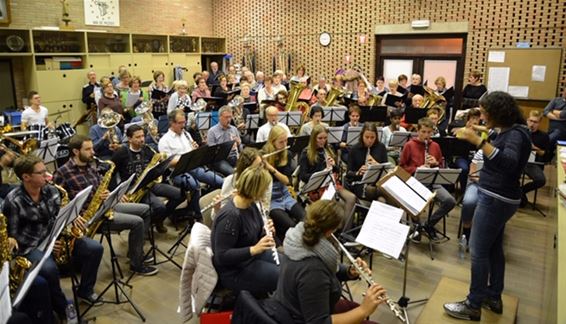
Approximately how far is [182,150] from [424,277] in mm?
3511

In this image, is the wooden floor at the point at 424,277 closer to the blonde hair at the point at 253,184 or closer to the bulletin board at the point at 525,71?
the blonde hair at the point at 253,184

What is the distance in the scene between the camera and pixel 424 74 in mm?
12062

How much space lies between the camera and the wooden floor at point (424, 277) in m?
4.05

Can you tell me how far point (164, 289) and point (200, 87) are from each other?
6.17 metres

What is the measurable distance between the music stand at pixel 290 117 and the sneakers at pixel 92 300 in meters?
4.28

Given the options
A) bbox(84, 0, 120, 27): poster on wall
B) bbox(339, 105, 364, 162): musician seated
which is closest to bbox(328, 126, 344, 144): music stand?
bbox(339, 105, 364, 162): musician seated

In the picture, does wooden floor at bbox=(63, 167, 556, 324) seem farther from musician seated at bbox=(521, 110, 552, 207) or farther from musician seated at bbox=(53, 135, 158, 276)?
musician seated at bbox=(521, 110, 552, 207)

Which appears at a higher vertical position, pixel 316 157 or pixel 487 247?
pixel 316 157

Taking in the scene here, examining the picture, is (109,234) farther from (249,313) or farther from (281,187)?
(249,313)

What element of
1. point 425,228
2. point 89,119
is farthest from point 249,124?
point 89,119

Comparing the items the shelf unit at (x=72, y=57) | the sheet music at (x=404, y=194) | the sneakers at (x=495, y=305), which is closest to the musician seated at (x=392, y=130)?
the sheet music at (x=404, y=194)

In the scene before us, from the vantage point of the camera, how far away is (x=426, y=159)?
5.69 m

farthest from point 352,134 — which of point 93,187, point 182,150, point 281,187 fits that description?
point 93,187

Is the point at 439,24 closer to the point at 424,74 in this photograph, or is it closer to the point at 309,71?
the point at 424,74
